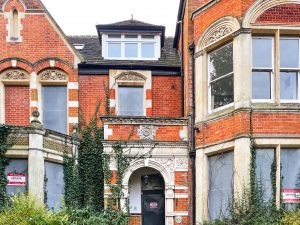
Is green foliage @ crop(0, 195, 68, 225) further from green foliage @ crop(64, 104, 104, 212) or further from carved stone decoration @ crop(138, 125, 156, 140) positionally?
carved stone decoration @ crop(138, 125, 156, 140)

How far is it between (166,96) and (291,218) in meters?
8.23

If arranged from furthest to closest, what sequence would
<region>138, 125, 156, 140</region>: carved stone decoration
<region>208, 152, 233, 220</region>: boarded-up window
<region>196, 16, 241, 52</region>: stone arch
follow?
<region>138, 125, 156, 140</region>: carved stone decoration < <region>196, 16, 241, 52</region>: stone arch < <region>208, 152, 233, 220</region>: boarded-up window

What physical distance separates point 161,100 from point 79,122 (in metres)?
3.43

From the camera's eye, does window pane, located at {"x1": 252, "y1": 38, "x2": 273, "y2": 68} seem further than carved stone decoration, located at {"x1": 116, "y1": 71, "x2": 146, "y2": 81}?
No

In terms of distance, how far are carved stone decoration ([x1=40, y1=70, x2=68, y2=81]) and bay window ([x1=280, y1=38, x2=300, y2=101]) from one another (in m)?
8.60

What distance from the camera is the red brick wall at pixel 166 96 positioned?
19.0 m

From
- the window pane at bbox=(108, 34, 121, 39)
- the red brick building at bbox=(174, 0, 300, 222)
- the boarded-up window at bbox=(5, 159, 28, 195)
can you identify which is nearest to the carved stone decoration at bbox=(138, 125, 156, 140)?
the red brick building at bbox=(174, 0, 300, 222)

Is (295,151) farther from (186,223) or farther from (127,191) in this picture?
Answer: (127,191)

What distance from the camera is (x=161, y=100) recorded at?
19.1m

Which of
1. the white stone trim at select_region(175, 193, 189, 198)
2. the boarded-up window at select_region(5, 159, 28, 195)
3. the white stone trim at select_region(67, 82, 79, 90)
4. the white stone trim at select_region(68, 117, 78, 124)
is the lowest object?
the white stone trim at select_region(175, 193, 189, 198)

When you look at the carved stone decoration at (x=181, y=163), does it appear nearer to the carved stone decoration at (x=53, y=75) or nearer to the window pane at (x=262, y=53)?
the window pane at (x=262, y=53)

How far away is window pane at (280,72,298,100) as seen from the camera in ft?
45.3

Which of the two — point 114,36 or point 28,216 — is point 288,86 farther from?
point 114,36

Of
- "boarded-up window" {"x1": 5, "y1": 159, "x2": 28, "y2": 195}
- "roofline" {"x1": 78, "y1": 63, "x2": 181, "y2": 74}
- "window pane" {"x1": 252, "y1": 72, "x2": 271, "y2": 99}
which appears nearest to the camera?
"window pane" {"x1": 252, "y1": 72, "x2": 271, "y2": 99}
